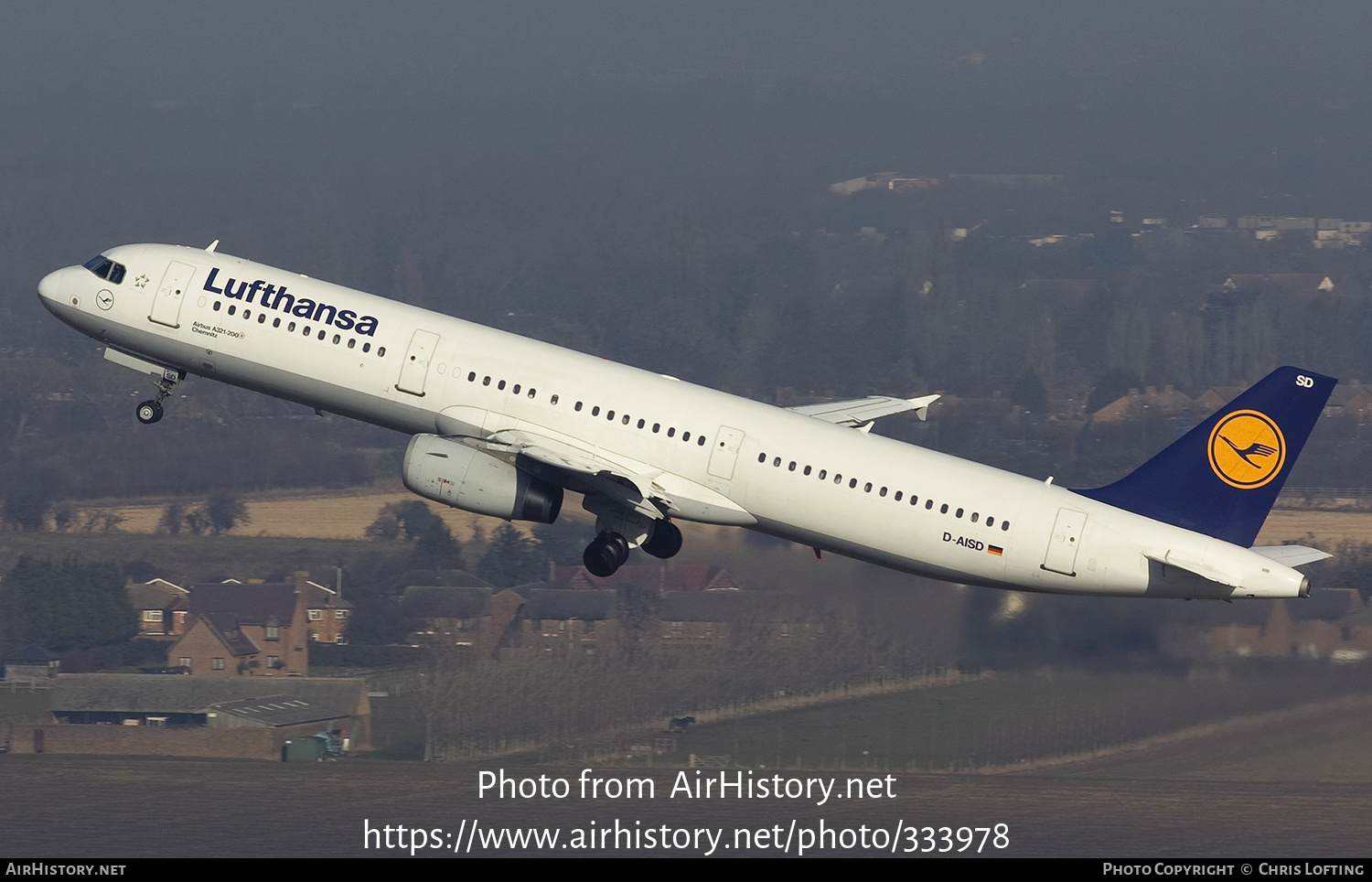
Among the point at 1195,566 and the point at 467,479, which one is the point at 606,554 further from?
the point at 1195,566

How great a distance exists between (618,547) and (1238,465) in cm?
1645

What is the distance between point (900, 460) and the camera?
2068 inches

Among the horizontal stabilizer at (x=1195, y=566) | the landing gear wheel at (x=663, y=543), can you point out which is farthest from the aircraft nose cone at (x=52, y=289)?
the horizontal stabilizer at (x=1195, y=566)

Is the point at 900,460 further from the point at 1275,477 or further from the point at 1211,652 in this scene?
the point at 1211,652

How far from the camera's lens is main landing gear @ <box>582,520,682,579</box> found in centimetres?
5478

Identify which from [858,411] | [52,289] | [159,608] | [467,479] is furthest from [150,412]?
[159,608]

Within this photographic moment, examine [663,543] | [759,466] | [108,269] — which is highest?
[108,269]

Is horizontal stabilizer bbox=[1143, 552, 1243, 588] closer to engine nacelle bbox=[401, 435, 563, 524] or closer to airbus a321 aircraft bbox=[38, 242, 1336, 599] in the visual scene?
airbus a321 aircraft bbox=[38, 242, 1336, 599]

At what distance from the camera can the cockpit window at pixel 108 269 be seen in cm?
5666

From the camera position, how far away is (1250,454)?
52.4 m

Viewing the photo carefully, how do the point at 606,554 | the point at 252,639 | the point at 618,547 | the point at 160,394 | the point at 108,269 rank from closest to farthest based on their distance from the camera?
the point at 606,554, the point at 618,547, the point at 108,269, the point at 160,394, the point at 252,639

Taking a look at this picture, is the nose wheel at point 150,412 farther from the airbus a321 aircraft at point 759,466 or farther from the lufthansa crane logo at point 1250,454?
the lufthansa crane logo at point 1250,454

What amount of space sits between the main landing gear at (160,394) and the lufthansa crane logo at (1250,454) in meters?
28.4

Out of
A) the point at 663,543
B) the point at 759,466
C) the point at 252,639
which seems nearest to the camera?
the point at 759,466
